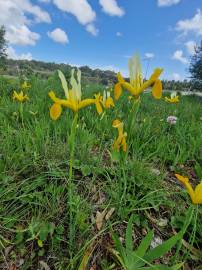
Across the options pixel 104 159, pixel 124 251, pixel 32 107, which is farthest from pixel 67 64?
pixel 124 251

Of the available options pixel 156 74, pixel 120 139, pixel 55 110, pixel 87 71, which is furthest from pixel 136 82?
pixel 87 71

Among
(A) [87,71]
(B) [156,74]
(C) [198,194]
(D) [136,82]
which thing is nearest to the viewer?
(C) [198,194]

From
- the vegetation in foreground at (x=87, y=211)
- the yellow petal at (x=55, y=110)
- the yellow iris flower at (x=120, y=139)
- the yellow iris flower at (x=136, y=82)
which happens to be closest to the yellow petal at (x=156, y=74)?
the yellow iris flower at (x=136, y=82)

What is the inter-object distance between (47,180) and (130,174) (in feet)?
1.82

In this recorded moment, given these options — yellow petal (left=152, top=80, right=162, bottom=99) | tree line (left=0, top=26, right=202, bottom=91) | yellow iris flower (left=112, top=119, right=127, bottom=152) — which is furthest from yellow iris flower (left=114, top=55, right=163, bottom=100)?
tree line (left=0, top=26, right=202, bottom=91)

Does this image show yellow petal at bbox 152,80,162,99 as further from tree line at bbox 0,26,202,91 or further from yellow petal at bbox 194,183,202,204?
tree line at bbox 0,26,202,91

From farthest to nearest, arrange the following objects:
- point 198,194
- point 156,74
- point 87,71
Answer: point 87,71 < point 156,74 < point 198,194

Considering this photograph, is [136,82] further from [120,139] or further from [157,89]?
[120,139]

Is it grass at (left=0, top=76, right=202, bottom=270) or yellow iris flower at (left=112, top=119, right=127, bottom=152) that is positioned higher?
yellow iris flower at (left=112, top=119, right=127, bottom=152)

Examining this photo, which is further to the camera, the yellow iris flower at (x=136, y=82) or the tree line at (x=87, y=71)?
the tree line at (x=87, y=71)

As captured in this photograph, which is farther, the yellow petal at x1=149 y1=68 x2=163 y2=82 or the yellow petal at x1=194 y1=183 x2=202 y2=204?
the yellow petal at x1=149 y1=68 x2=163 y2=82

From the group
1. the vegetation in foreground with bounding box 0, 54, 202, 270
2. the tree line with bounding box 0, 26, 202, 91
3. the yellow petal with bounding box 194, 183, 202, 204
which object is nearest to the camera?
the yellow petal with bounding box 194, 183, 202, 204

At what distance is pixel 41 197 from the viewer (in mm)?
1377

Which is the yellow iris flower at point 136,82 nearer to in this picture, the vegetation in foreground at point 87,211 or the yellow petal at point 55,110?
the vegetation in foreground at point 87,211
